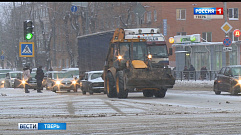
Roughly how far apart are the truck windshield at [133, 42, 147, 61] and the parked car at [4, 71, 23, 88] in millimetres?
22258

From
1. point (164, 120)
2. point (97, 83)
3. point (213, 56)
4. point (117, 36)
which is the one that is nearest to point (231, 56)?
point (213, 56)

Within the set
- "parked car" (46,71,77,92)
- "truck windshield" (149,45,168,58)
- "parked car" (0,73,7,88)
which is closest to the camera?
"truck windshield" (149,45,168,58)

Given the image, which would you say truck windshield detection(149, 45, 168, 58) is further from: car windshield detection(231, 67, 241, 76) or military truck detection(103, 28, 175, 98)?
car windshield detection(231, 67, 241, 76)

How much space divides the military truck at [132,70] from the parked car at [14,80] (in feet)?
67.4

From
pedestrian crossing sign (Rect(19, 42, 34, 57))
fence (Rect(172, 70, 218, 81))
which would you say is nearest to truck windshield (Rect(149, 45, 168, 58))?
pedestrian crossing sign (Rect(19, 42, 34, 57))

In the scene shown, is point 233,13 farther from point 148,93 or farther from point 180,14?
point 148,93

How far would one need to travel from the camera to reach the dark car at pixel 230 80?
2845 centimetres

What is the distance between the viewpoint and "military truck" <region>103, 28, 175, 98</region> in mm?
25891

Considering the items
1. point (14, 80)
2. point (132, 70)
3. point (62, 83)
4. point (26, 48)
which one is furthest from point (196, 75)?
point (132, 70)

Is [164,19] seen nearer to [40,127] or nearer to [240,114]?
[240,114]

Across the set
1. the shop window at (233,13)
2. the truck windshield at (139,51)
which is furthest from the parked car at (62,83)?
the shop window at (233,13)

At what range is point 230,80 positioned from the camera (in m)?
28.8

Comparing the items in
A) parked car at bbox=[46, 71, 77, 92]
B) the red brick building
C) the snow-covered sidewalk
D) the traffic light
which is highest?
the red brick building

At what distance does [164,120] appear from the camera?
49.6 feet
